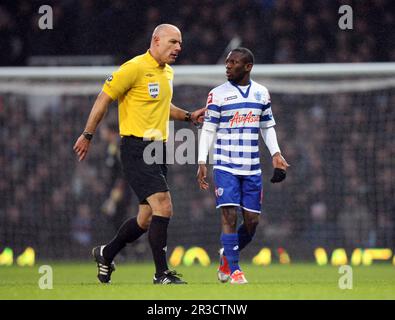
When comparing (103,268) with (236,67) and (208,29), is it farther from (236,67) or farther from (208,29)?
(208,29)

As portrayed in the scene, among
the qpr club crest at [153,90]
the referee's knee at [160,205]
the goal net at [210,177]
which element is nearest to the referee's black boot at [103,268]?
the referee's knee at [160,205]

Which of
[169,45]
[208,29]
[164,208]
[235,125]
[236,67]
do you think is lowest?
[164,208]

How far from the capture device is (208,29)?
18375 millimetres

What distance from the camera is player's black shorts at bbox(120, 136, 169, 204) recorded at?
26.8ft

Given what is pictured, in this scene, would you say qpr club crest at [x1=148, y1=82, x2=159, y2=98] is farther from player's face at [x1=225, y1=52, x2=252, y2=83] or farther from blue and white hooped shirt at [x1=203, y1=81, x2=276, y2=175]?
player's face at [x1=225, y1=52, x2=252, y2=83]

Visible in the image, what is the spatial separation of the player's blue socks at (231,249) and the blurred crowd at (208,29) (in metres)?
9.09

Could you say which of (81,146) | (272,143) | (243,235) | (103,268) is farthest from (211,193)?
(81,146)

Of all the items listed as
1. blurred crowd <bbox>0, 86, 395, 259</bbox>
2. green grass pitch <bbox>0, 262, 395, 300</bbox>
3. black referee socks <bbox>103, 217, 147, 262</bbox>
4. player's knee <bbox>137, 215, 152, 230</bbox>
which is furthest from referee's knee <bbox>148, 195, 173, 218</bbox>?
blurred crowd <bbox>0, 86, 395, 259</bbox>

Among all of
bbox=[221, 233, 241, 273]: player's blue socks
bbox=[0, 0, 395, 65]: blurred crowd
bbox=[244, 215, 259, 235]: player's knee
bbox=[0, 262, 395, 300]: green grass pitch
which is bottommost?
bbox=[0, 262, 395, 300]: green grass pitch

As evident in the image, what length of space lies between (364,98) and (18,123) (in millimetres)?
4284

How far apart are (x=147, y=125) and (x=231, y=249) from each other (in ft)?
3.81

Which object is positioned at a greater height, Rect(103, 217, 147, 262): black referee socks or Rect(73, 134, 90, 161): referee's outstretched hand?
Rect(73, 134, 90, 161): referee's outstretched hand

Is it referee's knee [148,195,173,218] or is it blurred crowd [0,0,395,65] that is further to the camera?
blurred crowd [0,0,395,65]

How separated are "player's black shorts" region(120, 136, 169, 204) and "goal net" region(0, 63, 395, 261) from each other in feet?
15.0
